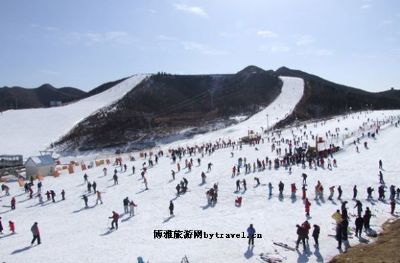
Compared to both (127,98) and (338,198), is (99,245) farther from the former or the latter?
(127,98)

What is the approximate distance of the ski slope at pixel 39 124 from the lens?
7169 centimetres

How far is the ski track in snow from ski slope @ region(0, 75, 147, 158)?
33.2 m

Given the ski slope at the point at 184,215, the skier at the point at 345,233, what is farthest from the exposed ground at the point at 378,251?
the ski slope at the point at 184,215

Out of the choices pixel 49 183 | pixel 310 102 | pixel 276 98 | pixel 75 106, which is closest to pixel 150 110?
pixel 75 106

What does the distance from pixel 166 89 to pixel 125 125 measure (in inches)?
1553

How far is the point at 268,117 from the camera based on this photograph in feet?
281

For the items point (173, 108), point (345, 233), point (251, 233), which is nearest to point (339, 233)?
point (345, 233)

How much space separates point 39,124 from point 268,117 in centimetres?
4308

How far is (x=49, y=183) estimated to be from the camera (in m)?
37.8

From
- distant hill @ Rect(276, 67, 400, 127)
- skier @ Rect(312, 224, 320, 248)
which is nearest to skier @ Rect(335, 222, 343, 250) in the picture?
skier @ Rect(312, 224, 320, 248)

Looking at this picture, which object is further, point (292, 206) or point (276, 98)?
point (276, 98)

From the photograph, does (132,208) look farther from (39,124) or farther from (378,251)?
(39,124)

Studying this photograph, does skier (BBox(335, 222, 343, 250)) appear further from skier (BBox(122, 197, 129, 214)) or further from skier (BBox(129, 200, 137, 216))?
skier (BBox(122, 197, 129, 214))

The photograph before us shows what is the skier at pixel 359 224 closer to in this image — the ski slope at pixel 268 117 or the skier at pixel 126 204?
the skier at pixel 126 204
